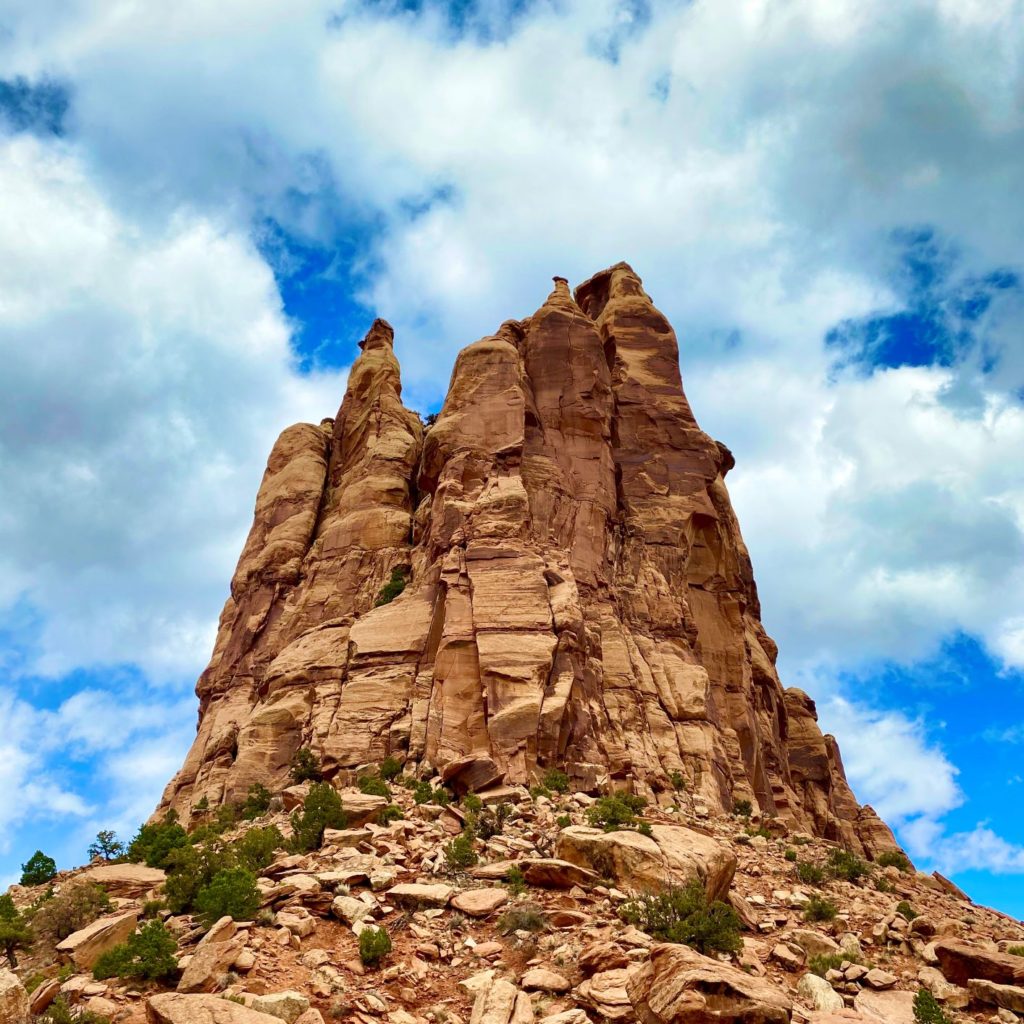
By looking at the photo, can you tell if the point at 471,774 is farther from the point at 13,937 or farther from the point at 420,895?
the point at 13,937

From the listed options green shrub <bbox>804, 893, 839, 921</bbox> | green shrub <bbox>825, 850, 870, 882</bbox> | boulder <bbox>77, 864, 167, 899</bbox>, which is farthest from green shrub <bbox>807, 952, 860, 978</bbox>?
boulder <bbox>77, 864, 167, 899</bbox>

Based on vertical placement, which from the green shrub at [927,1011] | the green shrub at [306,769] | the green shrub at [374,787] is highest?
the green shrub at [306,769]

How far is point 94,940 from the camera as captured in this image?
19312 millimetres

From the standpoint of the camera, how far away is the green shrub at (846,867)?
29.0 m

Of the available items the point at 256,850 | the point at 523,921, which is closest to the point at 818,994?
the point at 523,921

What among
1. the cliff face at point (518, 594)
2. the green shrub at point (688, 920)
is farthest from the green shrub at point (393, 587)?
the green shrub at point (688, 920)

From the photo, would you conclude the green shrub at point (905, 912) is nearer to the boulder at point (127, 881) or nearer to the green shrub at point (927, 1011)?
the green shrub at point (927, 1011)

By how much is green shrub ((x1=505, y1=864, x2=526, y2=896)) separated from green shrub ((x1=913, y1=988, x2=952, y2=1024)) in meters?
8.59

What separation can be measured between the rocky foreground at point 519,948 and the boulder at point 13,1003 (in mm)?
34

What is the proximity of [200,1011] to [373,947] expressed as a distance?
455cm

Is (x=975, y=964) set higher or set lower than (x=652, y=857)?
lower

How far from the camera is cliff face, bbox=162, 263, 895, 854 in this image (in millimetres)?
38312

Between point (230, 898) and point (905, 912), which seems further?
point (905, 912)

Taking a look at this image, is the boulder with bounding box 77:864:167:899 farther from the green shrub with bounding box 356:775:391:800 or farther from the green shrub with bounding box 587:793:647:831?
the green shrub with bounding box 587:793:647:831
